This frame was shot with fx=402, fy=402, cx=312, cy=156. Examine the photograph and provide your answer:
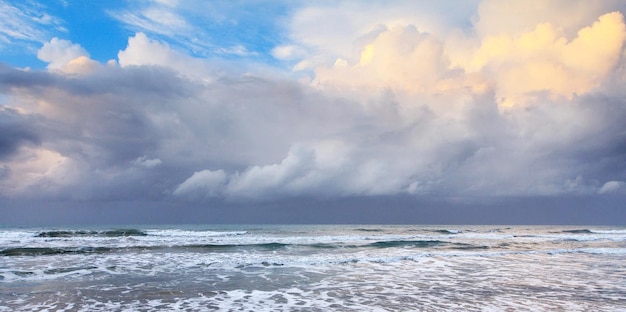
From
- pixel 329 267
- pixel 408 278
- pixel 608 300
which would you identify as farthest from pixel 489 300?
pixel 329 267

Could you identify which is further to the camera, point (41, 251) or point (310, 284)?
point (41, 251)

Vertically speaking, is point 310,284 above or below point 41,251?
above

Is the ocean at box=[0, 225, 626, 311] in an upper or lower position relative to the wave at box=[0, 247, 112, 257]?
upper

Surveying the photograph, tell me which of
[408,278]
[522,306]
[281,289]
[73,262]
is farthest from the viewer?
[73,262]

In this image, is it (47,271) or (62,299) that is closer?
(62,299)

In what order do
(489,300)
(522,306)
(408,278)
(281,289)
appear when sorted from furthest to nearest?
(408,278) → (281,289) → (489,300) → (522,306)

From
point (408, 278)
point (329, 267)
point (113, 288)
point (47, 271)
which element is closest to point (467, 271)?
point (408, 278)

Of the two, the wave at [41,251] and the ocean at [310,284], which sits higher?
the ocean at [310,284]

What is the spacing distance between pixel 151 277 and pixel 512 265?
57.6 ft

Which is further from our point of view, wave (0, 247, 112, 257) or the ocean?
wave (0, 247, 112, 257)

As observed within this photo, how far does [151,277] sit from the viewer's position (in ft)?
54.7

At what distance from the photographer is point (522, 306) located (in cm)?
1120

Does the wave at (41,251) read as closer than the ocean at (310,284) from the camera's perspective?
No

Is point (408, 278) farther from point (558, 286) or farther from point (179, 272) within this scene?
point (179, 272)
